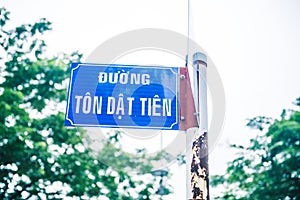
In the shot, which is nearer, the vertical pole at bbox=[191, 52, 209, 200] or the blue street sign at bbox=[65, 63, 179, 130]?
the vertical pole at bbox=[191, 52, 209, 200]

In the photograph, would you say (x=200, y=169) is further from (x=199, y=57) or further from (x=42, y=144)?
(x=42, y=144)

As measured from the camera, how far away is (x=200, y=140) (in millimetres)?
1593

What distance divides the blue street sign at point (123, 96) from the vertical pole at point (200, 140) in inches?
5.9

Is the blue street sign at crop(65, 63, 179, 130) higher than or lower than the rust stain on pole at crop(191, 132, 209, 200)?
higher

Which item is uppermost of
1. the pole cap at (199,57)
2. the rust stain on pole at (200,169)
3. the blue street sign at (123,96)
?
the pole cap at (199,57)

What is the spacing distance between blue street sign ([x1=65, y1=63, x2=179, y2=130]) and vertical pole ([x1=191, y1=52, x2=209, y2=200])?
15 cm

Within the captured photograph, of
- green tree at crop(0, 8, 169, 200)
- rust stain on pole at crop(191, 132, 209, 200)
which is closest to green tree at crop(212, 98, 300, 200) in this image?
green tree at crop(0, 8, 169, 200)

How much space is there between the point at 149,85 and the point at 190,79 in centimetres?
23

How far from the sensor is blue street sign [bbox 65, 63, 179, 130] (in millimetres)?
1768

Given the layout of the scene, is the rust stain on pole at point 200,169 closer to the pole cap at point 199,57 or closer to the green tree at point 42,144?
the pole cap at point 199,57

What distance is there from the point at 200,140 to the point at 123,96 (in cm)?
49

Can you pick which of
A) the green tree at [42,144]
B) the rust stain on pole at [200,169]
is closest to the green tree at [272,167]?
the green tree at [42,144]

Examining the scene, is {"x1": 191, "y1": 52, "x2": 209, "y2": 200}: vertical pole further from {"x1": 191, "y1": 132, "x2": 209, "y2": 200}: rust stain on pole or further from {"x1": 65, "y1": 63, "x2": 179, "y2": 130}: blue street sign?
{"x1": 65, "y1": 63, "x2": 179, "y2": 130}: blue street sign

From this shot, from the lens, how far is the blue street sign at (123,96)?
1768 millimetres
